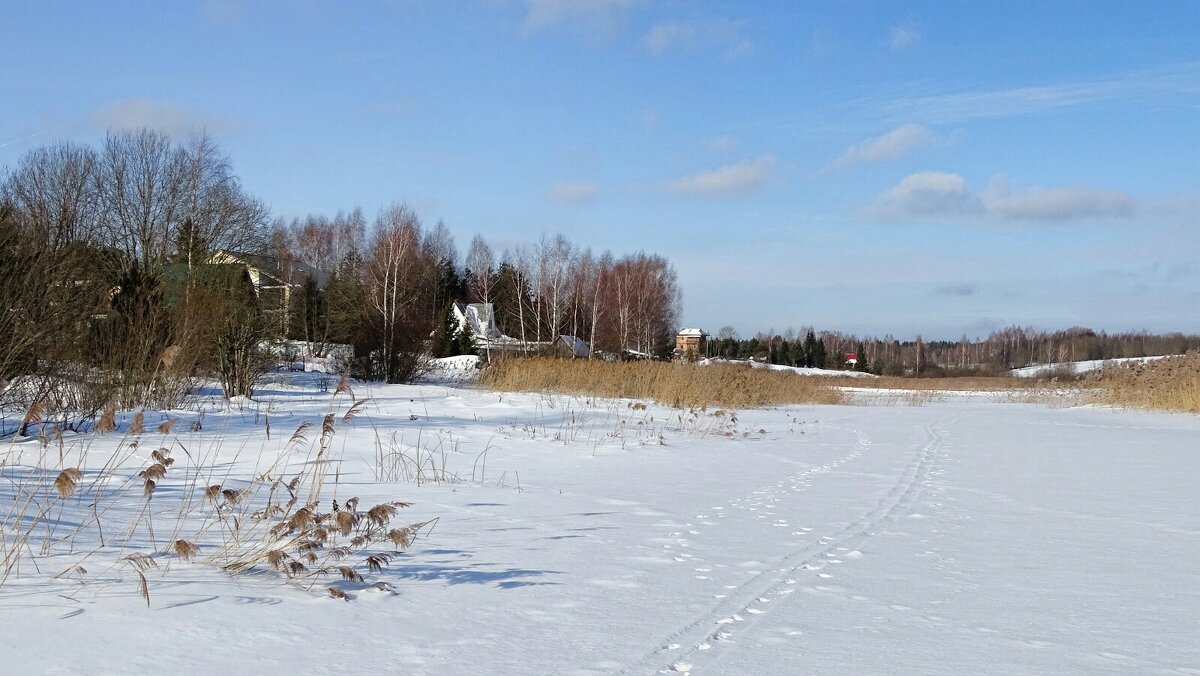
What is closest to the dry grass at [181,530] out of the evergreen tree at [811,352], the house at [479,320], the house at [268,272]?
the house at [268,272]

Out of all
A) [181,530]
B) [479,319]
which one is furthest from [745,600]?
[479,319]

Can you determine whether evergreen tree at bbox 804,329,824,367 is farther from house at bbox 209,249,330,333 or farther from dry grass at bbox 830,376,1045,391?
house at bbox 209,249,330,333

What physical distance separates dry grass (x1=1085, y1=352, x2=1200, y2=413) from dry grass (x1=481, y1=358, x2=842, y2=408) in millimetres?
9406

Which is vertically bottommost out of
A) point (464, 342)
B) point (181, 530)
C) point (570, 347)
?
point (181, 530)

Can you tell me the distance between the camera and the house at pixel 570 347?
30734mm

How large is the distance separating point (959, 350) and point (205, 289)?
121 metres

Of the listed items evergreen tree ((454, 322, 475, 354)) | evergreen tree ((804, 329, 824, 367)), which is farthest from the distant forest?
evergreen tree ((454, 322, 475, 354))

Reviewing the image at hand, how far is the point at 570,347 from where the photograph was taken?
3466 cm

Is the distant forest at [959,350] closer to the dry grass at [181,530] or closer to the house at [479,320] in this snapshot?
the house at [479,320]

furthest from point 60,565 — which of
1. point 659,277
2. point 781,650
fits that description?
point 659,277

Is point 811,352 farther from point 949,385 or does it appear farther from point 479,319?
point 479,319

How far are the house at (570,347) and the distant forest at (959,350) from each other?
1500 centimetres

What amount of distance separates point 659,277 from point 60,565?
194ft

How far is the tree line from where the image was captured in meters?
8.27
